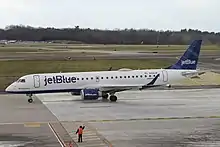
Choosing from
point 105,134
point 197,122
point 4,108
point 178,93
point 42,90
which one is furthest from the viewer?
point 178,93

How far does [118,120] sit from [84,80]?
1208 cm

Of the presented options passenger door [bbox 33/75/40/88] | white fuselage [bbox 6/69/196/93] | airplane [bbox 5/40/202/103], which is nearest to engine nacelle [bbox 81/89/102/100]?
airplane [bbox 5/40/202/103]

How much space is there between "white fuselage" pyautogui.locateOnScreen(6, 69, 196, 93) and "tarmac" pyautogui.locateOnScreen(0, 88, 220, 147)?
5.12 feet

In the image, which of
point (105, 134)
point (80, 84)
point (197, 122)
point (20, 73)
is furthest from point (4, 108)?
point (20, 73)

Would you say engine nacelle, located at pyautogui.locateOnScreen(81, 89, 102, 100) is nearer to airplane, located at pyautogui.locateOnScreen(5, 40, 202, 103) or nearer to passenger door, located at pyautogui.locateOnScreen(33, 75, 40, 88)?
airplane, located at pyautogui.locateOnScreen(5, 40, 202, 103)

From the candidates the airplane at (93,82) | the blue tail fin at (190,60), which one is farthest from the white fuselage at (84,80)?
the blue tail fin at (190,60)

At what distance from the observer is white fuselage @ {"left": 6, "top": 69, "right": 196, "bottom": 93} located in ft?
156

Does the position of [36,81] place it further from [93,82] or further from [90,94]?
[93,82]

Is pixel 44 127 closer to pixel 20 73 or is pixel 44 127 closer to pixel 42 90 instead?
pixel 42 90

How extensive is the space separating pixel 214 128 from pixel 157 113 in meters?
7.72

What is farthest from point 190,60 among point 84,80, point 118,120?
point 118,120

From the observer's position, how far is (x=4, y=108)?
4428 cm

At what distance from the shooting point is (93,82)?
160 ft

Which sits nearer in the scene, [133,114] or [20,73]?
[133,114]
